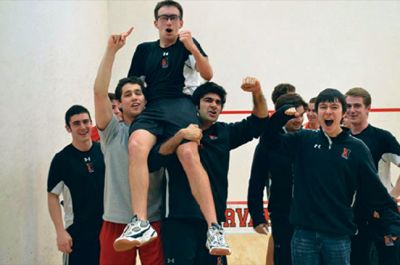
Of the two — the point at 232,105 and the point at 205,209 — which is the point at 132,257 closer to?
the point at 205,209

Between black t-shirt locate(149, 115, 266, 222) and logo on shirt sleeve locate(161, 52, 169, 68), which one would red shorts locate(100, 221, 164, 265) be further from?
logo on shirt sleeve locate(161, 52, 169, 68)

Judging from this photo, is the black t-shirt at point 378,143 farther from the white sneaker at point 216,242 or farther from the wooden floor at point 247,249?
the wooden floor at point 247,249

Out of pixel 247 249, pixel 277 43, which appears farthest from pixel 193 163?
pixel 277 43

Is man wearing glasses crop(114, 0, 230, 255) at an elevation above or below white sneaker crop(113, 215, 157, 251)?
above

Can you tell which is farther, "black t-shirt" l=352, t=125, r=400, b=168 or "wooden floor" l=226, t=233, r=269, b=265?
"wooden floor" l=226, t=233, r=269, b=265

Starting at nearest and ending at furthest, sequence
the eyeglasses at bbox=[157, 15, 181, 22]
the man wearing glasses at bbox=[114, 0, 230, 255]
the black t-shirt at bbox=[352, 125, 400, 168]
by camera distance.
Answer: the man wearing glasses at bbox=[114, 0, 230, 255] → the eyeglasses at bbox=[157, 15, 181, 22] → the black t-shirt at bbox=[352, 125, 400, 168]

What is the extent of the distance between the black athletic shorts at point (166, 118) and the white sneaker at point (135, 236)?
0.50 meters

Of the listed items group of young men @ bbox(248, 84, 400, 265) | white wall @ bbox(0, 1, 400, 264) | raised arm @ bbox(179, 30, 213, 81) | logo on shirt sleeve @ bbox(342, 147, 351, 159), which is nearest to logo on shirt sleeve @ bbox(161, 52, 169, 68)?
raised arm @ bbox(179, 30, 213, 81)

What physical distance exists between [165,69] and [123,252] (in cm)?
101

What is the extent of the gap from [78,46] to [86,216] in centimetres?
260

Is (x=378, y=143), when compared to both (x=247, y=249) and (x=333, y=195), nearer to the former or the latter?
(x=333, y=195)

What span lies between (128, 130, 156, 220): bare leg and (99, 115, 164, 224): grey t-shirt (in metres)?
0.18

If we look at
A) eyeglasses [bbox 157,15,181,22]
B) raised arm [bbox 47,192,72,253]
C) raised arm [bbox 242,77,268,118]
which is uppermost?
eyeglasses [bbox 157,15,181,22]

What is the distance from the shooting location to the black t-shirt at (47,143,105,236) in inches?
140
